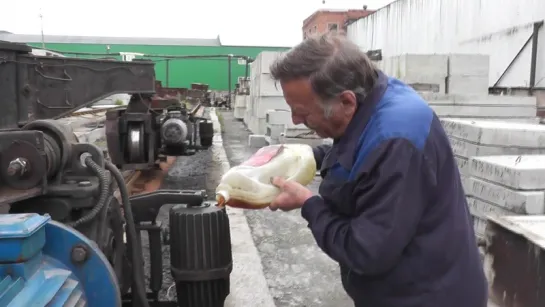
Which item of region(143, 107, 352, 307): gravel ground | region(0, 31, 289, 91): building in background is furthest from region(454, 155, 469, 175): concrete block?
region(0, 31, 289, 91): building in background

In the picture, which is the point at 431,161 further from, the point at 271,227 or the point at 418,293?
the point at 271,227

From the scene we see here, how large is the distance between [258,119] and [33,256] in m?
11.5

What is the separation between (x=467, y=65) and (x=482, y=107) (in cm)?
144

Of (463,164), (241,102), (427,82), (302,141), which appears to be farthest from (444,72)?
(241,102)

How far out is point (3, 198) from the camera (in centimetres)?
219

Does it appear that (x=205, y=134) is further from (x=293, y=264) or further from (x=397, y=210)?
(x=397, y=210)

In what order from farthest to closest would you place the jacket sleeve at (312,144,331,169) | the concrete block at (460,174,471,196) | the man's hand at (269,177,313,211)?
the concrete block at (460,174,471,196) < the jacket sleeve at (312,144,331,169) < the man's hand at (269,177,313,211)

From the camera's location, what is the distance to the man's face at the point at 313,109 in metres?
1.78

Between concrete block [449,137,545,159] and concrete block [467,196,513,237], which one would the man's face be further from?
concrete block [449,137,545,159]

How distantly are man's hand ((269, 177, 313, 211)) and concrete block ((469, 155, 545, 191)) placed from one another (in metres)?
1.98

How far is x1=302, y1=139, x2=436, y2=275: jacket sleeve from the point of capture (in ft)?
5.29

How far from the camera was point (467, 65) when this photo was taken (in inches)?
331

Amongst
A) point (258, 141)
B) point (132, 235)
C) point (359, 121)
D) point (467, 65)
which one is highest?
point (467, 65)

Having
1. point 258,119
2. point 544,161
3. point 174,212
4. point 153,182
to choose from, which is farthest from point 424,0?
point 174,212
